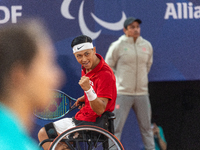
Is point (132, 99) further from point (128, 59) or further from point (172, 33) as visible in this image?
point (172, 33)

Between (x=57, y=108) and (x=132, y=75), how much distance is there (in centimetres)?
121

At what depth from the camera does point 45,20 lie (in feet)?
15.1

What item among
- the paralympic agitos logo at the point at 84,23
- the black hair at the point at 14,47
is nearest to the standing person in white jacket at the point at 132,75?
the paralympic agitos logo at the point at 84,23

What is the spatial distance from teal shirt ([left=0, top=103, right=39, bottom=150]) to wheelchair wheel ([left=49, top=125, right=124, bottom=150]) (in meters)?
1.74

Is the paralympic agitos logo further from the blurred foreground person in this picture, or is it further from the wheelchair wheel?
the wheelchair wheel

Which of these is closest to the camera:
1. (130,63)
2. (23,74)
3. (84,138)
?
(84,138)

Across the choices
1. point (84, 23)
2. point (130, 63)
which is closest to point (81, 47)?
point (130, 63)

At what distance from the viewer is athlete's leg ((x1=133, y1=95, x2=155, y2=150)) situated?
175 inches

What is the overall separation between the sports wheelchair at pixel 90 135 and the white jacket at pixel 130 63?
1.42 meters

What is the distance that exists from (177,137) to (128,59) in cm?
149

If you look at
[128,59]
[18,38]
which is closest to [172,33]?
[128,59]

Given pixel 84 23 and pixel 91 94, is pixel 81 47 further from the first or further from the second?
pixel 84 23

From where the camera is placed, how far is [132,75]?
4434mm

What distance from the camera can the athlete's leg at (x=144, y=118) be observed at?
4.45m
